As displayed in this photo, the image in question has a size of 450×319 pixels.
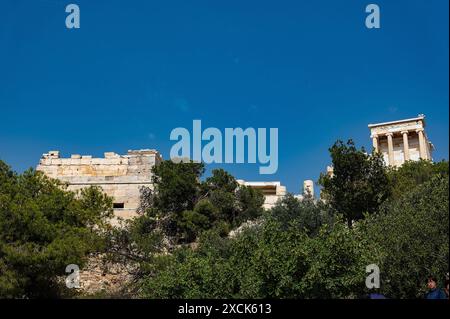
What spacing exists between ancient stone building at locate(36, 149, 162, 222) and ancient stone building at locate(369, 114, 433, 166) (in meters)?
23.9

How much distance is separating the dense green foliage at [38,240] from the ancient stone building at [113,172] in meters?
10.8

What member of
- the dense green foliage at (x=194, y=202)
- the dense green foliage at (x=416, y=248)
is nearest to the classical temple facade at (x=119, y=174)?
the dense green foliage at (x=194, y=202)

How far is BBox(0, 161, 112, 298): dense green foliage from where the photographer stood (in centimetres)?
1761

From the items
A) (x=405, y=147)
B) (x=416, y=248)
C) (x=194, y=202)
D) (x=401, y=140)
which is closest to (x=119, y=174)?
(x=194, y=202)

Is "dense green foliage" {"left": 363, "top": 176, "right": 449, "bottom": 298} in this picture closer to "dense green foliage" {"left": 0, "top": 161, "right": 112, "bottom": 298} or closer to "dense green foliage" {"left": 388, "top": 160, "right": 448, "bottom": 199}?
"dense green foliage" {"left": 0, "top": 161, "right": 112, "bottom": 298}

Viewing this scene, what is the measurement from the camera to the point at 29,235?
18.8m

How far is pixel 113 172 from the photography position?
122 feet

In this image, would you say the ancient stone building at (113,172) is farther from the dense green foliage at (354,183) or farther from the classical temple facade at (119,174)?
the dense green foliage at (354,183)

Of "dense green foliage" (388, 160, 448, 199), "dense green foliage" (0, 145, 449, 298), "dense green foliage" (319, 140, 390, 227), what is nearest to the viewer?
"dense green foliage" (0, 145, 449, 298)

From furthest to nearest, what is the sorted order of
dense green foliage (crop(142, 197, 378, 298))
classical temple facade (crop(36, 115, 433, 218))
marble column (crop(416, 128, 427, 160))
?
marble column (crop(416, 128, 427, 160))
classical temple facade (crop(36, 115, 433, 218))
dense green foliage (crop(142, 197, 378, 298))

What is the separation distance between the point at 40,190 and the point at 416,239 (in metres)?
14.8

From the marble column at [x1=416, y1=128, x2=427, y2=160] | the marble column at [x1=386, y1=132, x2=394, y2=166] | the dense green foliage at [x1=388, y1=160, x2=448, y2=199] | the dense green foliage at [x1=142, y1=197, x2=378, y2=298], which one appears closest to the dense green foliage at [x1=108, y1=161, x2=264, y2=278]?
the dense green foliage at [x1=388, y1=160, x2=448, y2=199]

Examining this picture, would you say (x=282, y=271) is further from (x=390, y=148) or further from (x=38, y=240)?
(x=390, y=148)
